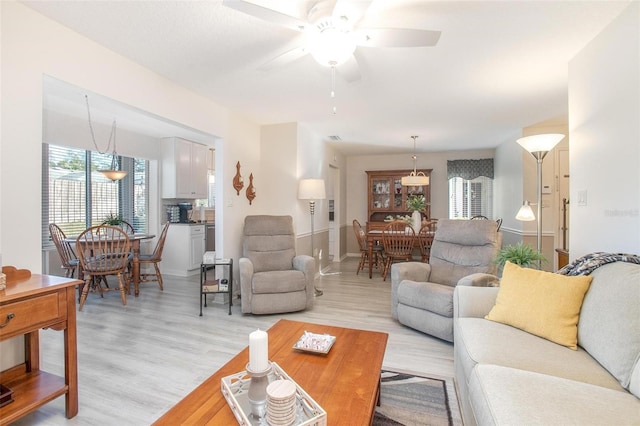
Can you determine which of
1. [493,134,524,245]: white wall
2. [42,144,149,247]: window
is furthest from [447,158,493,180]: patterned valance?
[42,144,149,247]: window

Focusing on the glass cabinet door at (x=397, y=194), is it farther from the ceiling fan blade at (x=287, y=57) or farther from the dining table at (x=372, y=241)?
the ceiling fan blade at (x=287, y=57)

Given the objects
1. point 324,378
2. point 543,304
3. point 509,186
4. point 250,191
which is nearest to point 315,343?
point 324,378

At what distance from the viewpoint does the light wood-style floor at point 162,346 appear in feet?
6.05

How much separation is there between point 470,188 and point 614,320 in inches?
224

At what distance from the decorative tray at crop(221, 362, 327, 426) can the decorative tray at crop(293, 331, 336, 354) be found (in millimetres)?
289

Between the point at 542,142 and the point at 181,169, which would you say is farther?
the point at 181,169

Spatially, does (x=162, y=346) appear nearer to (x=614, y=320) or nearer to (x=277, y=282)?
(x=277, y=282)

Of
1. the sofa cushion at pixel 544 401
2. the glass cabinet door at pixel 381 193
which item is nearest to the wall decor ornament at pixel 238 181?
the sofa cushion at pixel 544 401

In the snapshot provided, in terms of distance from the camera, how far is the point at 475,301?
6.68 feet

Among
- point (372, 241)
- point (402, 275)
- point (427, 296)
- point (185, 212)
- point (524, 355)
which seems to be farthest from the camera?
point (185, 212)

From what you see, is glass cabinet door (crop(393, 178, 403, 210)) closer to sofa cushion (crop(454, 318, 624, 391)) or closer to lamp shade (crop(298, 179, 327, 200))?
lamp shade (crop(298, 179, 327, 200))

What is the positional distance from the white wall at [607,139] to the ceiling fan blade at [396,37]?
1.24 meters

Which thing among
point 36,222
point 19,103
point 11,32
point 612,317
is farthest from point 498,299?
point 11,32

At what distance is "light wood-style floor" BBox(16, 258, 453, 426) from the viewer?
184 cm
